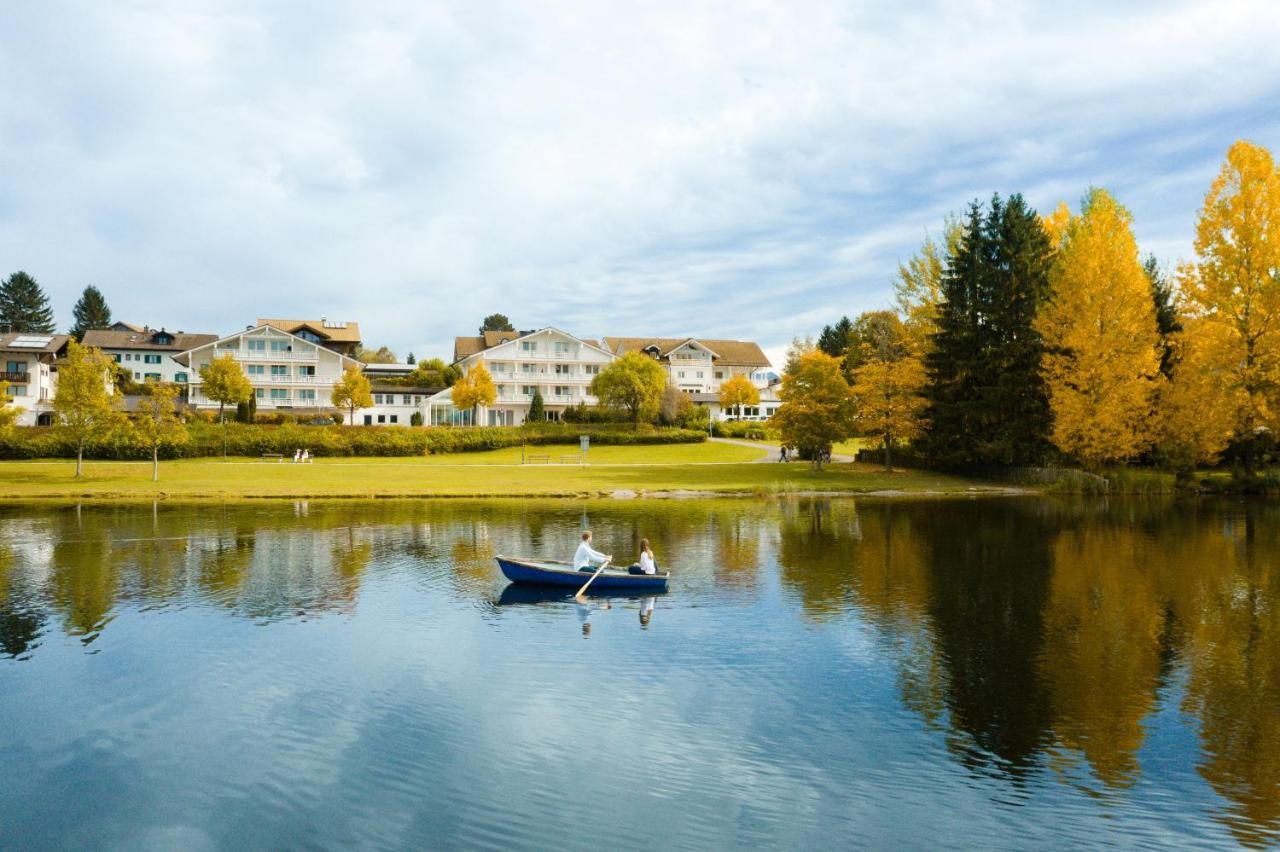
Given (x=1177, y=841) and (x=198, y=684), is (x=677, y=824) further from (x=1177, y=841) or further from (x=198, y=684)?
(x=198, y=684)

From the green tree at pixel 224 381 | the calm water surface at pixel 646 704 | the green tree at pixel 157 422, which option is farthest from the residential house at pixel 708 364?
the calm water surface at pixel 646 704

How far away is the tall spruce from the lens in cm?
6291

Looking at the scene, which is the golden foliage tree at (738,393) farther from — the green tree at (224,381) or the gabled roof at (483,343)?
the green tree at (224,381)

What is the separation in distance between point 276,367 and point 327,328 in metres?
23.9

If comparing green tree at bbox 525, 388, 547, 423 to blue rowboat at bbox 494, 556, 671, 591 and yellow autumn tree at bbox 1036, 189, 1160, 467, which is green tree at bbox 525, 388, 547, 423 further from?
blue rowboat at bbox 494, 556, 671, 591

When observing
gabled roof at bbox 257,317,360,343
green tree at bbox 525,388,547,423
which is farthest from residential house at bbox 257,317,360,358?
green tree at bbox 525,388,547,423

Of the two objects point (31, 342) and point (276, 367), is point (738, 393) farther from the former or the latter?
point (31, 342)

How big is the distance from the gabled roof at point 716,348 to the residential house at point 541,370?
85.3 ft

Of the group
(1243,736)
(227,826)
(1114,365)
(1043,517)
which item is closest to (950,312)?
(1114,365)

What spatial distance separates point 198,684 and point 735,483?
47.9 metres

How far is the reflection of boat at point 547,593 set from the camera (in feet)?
84.2

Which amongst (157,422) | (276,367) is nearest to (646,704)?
(157,422)

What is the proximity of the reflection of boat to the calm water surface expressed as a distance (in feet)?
1.31

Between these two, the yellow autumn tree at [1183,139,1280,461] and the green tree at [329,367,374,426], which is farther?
the green tree at [329,367,374,426]
